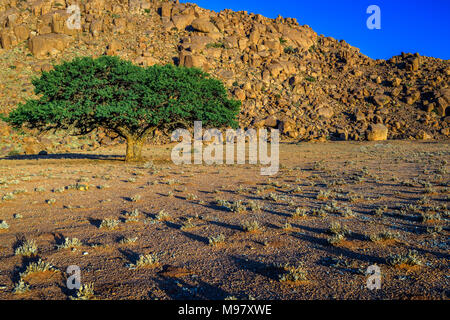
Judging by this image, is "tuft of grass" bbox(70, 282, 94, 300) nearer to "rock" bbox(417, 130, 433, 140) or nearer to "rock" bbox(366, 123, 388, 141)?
"rock" bbox(366, 123, 388, 141)

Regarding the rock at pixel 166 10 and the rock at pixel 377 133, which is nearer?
the rock at pixel 377 133

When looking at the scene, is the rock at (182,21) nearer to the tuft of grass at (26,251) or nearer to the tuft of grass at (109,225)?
the tuft of grass at (109,225)

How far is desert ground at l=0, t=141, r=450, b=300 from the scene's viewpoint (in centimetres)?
393

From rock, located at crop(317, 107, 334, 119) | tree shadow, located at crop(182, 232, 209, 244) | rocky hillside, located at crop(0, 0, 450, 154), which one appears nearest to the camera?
tree shadow, located at crop(182, 232, 209, 244)

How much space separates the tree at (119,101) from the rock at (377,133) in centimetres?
2998

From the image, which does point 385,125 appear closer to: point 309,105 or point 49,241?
point 309,105

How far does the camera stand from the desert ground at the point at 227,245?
3928 mm

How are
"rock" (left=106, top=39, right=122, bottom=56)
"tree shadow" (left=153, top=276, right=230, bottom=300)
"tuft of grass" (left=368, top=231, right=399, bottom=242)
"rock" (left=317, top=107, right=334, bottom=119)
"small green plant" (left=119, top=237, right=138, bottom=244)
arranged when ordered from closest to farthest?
"tree shadow" (left=153, top=276, right=230, bottom=300) < "tuft of grass" (left=368, top=231, right=399, bottom=242) < "small green plant" (left=119, top=237, right=138, bottom=244) < "rock" (left=317, top=107, right=334, bottom=119) < "rock" (left=106, top=39, right=122, bottom=56)

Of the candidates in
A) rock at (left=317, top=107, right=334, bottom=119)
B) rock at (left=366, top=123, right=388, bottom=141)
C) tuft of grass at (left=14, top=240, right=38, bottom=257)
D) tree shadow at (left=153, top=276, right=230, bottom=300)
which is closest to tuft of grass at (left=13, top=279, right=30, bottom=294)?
tuft of grass at (left=14, top=240, right=38, bottom=257)

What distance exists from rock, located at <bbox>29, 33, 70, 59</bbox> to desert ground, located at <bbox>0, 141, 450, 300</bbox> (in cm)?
5127

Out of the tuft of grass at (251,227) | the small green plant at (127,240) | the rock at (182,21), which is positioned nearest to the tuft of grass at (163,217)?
the small green plant at (127,240)

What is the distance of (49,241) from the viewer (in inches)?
234
